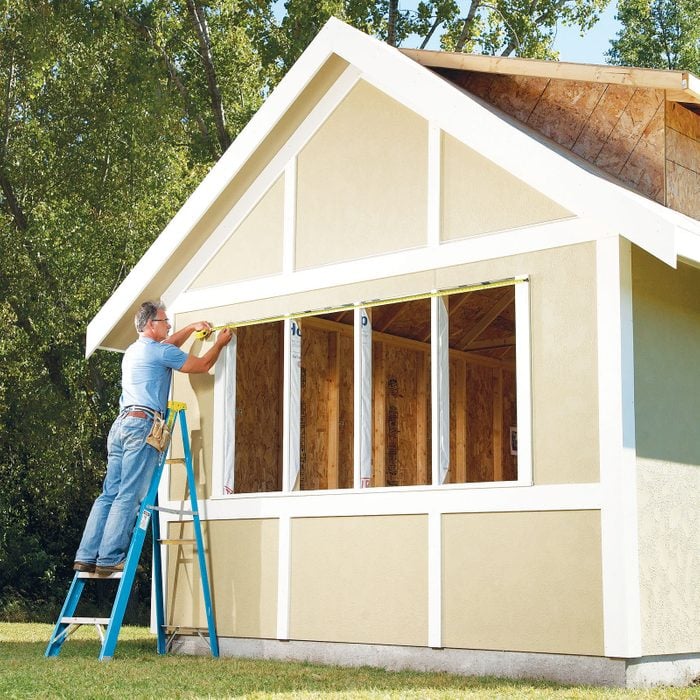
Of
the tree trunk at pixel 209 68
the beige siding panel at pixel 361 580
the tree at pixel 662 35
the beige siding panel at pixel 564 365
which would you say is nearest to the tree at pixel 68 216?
the tree trunk at pixel 209 68

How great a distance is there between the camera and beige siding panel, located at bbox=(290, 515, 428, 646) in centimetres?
823

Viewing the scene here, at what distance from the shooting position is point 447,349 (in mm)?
8344

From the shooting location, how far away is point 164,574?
9.98m

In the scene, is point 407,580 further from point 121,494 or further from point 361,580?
point 121,494

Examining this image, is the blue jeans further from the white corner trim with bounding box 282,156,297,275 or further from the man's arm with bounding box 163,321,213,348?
the white corner trim with bounding box 282,156,297,275

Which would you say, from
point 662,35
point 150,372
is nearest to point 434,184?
point 150,372

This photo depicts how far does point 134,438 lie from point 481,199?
3.36 meters

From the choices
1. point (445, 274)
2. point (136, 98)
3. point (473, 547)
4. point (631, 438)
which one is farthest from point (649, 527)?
point (136, 98)

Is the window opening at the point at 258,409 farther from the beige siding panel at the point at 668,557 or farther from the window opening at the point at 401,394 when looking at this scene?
the beige siding panel at the point at 668,557

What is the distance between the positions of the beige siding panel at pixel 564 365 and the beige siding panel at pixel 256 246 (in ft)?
8.51

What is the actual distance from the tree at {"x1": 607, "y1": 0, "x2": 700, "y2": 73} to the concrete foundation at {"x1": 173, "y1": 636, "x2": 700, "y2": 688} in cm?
1938

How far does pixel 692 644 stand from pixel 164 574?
4.63 meters

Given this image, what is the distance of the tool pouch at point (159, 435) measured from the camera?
9062 millimetres

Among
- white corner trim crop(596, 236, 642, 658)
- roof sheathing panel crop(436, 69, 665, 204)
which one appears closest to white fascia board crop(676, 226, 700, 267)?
white corner trim crop(596, 236, 642, 658)
